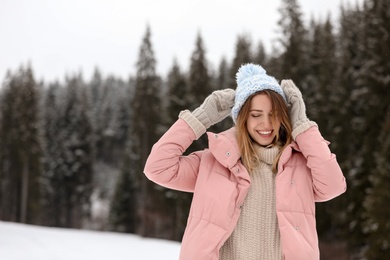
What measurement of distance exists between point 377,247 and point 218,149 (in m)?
17.2

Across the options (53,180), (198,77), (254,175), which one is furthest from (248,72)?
(53,180)

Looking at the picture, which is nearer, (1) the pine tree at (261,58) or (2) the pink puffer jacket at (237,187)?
(2) the pink puffer jacket at (237,187)

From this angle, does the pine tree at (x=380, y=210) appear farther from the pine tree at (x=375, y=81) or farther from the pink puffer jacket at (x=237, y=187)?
the pink puffer jacket at (x=237, y=187)

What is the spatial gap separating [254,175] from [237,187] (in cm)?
14

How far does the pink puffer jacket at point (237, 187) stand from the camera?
2533 mm

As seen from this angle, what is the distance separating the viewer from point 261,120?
2752 mm

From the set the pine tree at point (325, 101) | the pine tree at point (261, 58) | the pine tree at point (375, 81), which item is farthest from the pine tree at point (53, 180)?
the pine tree at point (375, 81)

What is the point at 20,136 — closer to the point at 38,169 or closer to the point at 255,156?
the point at 38,169

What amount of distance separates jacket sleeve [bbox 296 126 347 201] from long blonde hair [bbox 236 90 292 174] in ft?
0.47

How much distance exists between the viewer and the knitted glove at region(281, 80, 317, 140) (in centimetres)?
270

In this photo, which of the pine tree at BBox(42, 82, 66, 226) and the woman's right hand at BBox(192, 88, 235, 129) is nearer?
the woman's right hand at BBox(192, 88, 235, 129)

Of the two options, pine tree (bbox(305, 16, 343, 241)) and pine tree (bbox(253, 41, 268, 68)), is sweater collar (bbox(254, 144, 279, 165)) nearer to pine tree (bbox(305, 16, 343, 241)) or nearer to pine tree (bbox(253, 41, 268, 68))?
pine tree (bbox(305, 16, 343, 241))

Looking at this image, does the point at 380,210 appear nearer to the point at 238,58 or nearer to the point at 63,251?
the point at 63,251

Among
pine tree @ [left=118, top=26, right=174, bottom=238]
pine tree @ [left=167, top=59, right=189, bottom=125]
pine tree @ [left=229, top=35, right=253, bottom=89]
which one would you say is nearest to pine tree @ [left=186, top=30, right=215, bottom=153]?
pine tree @ [left=167, top=59, right=189, bottom=125]
